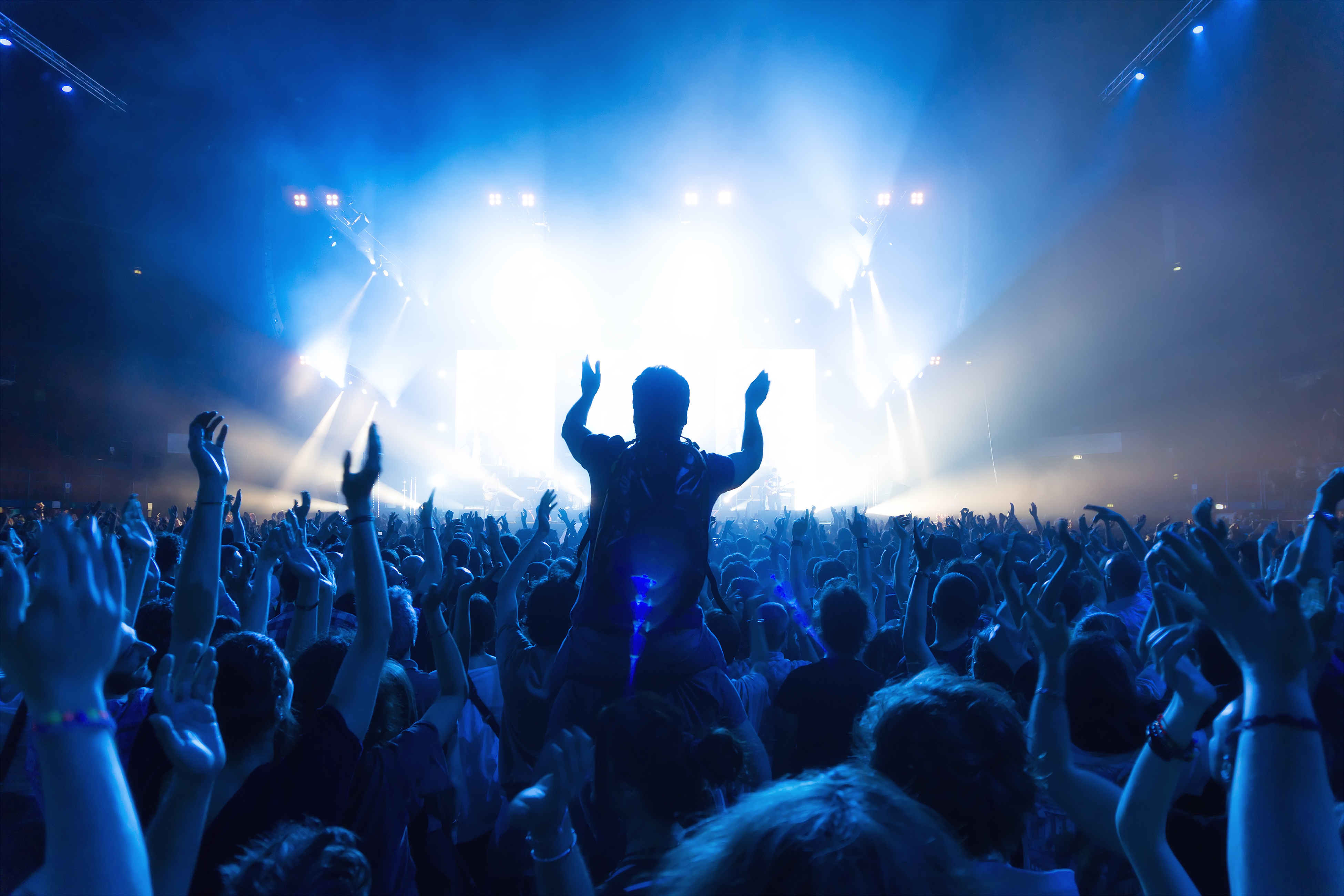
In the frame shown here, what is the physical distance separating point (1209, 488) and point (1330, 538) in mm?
19763

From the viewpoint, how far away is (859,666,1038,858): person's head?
4.41 feet

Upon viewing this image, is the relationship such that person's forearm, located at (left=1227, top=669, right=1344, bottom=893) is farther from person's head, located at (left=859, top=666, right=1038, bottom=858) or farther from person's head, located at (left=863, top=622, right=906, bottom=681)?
person's head, located at (left=863, top=622, right=906, bottom=681)

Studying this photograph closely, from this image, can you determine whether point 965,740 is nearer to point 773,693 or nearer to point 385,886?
point 385,886

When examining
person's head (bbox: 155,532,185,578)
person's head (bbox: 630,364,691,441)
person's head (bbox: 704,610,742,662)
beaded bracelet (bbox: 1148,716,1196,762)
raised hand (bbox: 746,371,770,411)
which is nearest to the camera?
beaded bracelet (bbox: 1148,716,1196,762)

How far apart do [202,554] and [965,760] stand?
1.85 meters

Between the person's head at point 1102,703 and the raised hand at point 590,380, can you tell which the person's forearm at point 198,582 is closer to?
the raised hand at point 590,380

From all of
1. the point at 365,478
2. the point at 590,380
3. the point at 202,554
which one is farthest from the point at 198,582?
the point at 590,380

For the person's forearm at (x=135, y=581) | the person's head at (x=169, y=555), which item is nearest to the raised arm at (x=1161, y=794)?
the person's forearm at (x=135, y=581)

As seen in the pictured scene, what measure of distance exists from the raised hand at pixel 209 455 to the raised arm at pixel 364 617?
382mm

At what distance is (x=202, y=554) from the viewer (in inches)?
69.7

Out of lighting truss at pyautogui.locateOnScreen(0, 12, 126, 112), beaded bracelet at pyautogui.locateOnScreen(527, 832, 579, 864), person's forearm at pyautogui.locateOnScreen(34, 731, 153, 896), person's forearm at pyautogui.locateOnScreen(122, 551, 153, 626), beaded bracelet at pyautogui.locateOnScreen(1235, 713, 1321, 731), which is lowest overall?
beaded bracelet at pyautogui.locateOnScreen(527, 832, 579, 864)

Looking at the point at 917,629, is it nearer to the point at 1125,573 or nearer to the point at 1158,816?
the point at 1158,816

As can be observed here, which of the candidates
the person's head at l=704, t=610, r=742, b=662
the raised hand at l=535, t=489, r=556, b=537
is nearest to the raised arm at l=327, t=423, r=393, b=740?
the person's head at l=704, t=610, r=742, b=662

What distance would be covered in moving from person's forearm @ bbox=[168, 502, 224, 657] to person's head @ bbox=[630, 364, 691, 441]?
124cm
